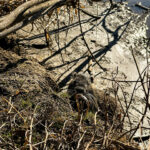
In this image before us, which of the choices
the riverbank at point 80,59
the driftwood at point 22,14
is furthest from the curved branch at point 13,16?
the riverbank at point 80,59

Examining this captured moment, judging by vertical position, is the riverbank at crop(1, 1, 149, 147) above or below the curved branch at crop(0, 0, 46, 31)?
below

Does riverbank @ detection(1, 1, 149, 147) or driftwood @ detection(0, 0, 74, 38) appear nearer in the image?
driftwood @ detection(0, 0, 74, 38)

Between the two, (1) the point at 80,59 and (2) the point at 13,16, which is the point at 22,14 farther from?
(1) the point at 80,59

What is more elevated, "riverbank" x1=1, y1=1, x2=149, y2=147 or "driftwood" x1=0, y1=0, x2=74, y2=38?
"driftwood" x1=0, y1=0, x2=74, y2=38

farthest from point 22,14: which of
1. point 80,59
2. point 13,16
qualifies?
point 80,59

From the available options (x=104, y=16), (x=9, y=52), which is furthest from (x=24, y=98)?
(x=104, y=16)

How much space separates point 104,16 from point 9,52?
533 centimetres

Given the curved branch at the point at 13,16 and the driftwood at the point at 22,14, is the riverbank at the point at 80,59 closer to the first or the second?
the driftwood at the point at 22,14

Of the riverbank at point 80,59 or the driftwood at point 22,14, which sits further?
the riverbank at point 80,59

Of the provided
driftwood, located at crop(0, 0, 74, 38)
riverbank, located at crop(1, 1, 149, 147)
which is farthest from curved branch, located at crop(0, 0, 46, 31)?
riverbank, located at crop(1, 1, 149, 147)

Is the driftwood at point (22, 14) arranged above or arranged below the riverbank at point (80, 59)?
above

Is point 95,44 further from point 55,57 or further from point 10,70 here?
Result: point 10,70

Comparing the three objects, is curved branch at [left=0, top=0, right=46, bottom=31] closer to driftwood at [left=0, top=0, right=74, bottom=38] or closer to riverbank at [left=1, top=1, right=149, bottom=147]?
driftwood at [left=0, top=0, right=74, bottom=38]

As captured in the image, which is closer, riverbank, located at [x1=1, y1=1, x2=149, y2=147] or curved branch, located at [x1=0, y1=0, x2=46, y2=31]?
curved branch, located at [x1=0, y1=0, x2=46, y2=31]
